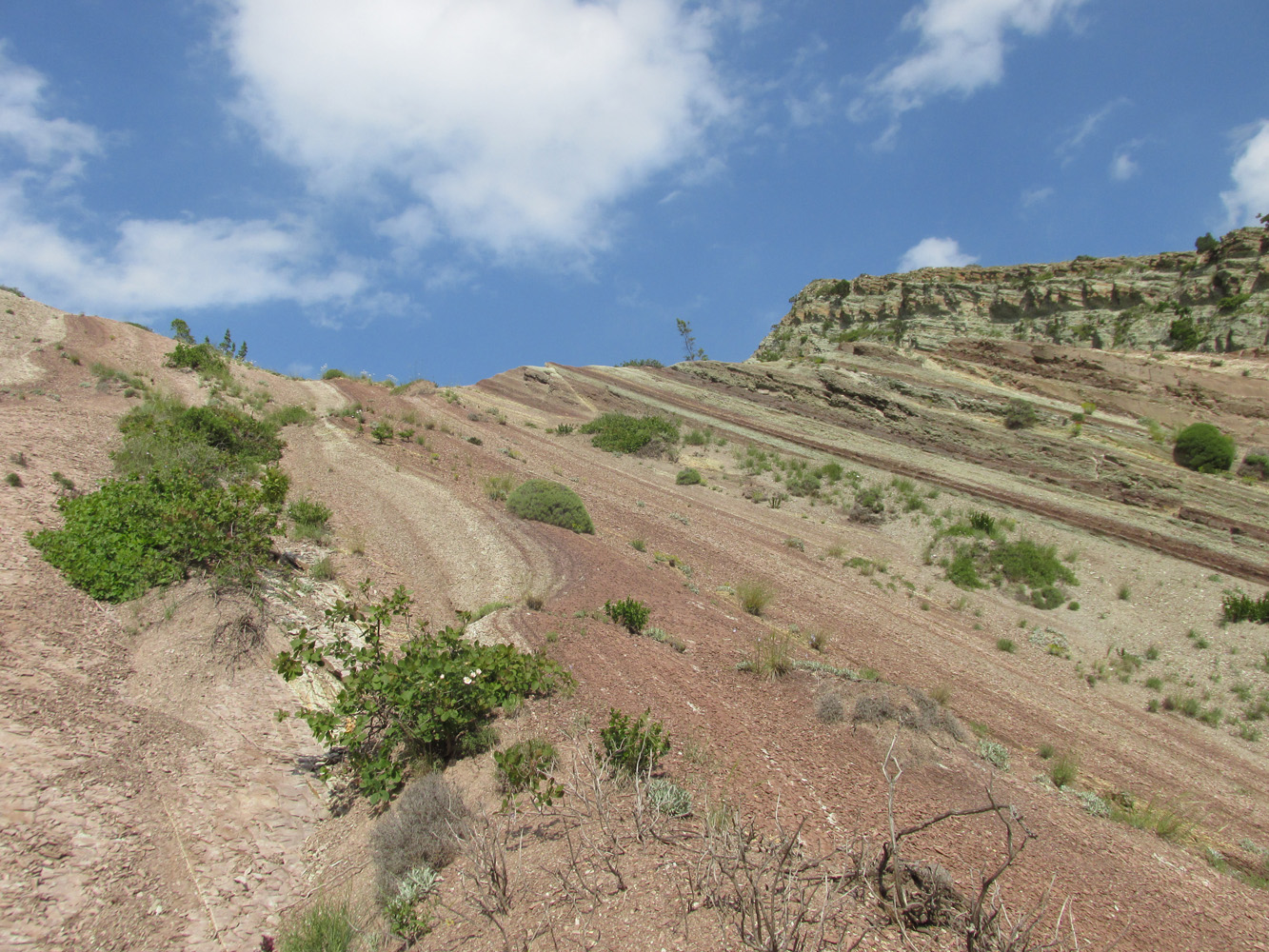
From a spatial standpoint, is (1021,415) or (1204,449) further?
(1021,415)

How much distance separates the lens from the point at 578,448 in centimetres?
2672

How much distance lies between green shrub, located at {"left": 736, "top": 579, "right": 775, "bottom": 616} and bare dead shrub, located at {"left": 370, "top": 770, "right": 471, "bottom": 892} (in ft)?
25.5

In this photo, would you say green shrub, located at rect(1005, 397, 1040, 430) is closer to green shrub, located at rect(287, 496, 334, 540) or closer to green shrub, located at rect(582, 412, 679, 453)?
green shrub, located at rect(582, 412, 679, 453)

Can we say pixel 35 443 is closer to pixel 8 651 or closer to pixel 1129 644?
pixel 8 651

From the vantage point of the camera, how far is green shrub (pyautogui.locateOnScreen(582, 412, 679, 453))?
27.2m

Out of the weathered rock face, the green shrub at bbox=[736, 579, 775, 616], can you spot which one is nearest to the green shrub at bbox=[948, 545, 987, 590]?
the green shrub at bbox=[736, 579, 775, 616]

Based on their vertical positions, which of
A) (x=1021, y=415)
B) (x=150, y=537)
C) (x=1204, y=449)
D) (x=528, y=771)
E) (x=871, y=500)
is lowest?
(x=528, y=771)

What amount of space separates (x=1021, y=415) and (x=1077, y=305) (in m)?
16.9

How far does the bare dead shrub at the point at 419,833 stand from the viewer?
465 centimetres

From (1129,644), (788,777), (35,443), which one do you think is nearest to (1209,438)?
(1129,644)

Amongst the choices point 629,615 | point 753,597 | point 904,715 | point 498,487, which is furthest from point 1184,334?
point 629,615

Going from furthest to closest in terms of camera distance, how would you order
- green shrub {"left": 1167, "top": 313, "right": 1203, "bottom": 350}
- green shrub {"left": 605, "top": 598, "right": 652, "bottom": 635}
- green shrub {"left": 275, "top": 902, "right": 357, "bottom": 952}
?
green shrub {"left": 1167, "top": 313, "right": 1203, "bottom": 350}
green shrub {"left": 605, "top": 598, "right": 652, "bottom": 635}
green shrub {"left": 275, "top": 902, "right": 357, "bottom": 952}

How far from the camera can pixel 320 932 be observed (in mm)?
4113

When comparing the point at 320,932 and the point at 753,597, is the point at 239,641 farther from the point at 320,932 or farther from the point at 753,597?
the point at 753,597
